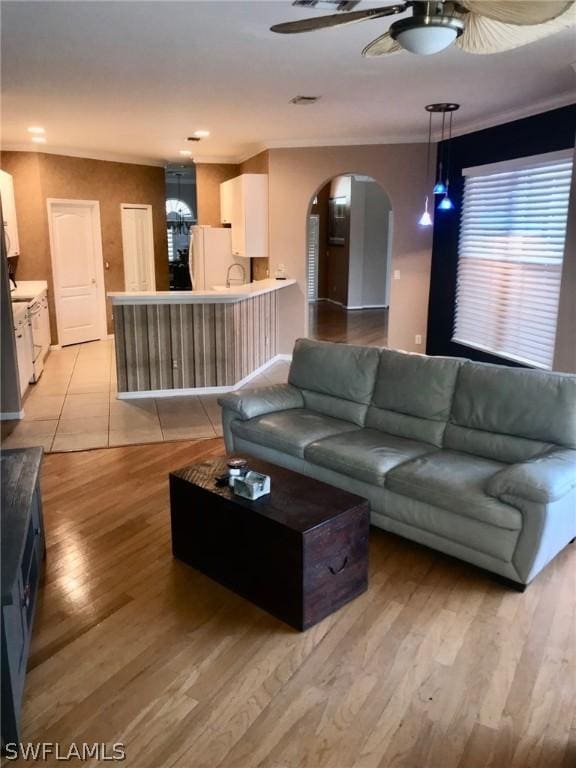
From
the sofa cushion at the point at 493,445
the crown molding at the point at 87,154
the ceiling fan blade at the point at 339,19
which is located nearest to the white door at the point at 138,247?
the crown molding at the point at 87,154

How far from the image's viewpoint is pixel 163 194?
9086mm

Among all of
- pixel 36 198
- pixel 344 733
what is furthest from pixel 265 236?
pixel 344 733

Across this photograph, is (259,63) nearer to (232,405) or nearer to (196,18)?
(196,18)

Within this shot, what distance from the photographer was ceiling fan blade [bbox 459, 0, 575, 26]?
1.68m

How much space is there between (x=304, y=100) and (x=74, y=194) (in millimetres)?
4321

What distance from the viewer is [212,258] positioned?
830 centimetres

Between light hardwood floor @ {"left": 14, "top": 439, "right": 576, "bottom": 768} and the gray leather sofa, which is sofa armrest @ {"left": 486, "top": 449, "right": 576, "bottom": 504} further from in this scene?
light hardwood floor @ {"left": 14, "top": 439, "right": 576, "bottom": 768}

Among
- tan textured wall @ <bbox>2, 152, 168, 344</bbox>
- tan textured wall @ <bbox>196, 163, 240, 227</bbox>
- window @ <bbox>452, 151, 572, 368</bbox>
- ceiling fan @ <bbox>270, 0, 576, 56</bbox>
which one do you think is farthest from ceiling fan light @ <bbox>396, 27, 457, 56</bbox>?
tan textured wall @ <bbox>196, 163, 240, 227</bbox>

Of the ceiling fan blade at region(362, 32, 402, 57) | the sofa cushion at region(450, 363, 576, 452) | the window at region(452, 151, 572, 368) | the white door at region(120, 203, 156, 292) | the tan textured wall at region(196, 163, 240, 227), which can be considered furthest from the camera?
the white door at region(120, 203, 156, 292)

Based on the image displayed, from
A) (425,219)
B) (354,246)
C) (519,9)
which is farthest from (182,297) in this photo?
(354,246)

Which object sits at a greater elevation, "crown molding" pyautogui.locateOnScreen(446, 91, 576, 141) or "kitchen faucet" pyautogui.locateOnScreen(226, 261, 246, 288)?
"crown molding" pyautogui.locateOnScreen(446, 91, 576, 141)

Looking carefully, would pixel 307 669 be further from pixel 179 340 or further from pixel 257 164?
pixel 257 164

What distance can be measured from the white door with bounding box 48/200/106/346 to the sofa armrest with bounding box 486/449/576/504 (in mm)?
6861

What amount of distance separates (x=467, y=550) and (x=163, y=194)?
26.0 feet
